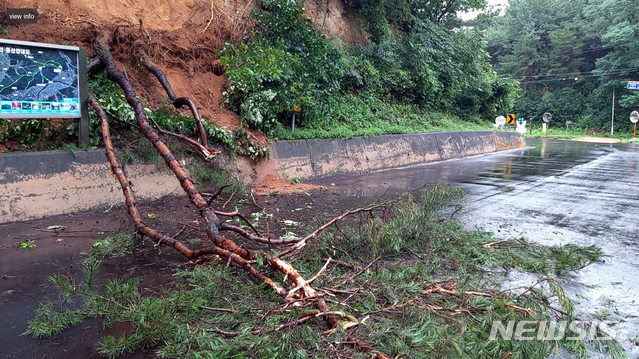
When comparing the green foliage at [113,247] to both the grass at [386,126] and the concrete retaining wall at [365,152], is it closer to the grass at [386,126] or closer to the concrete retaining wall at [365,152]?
the concrete retaining wall at [365,152]

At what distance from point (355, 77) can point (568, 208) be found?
9.16 meters

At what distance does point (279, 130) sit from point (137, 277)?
6.99 metres

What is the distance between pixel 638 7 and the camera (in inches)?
1721

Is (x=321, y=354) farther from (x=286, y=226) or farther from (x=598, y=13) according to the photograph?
(x=598, y=13)

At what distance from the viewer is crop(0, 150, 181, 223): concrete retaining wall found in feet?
21.2

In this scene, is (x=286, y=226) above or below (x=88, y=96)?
below

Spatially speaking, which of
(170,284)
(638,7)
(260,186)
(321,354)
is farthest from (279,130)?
(638,7)

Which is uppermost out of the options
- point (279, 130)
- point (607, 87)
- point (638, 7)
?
point (638, 7)

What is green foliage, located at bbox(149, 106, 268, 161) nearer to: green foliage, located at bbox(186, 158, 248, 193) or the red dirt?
the red dirt

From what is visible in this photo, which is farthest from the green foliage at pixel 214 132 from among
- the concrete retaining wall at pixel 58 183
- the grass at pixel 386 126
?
the grass at pixel 386 126

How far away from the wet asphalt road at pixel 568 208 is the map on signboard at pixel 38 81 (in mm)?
5300

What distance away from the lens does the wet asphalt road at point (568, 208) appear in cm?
449

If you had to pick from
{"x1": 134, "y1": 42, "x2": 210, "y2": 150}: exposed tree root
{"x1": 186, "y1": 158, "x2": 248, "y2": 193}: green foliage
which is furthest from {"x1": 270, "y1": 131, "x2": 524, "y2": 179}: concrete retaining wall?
{"x1": 134, "y1": 42, "x2": 210, "y2": 150}: exposed tree root

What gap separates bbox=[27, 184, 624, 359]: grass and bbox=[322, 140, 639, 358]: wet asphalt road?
0.42 metres
